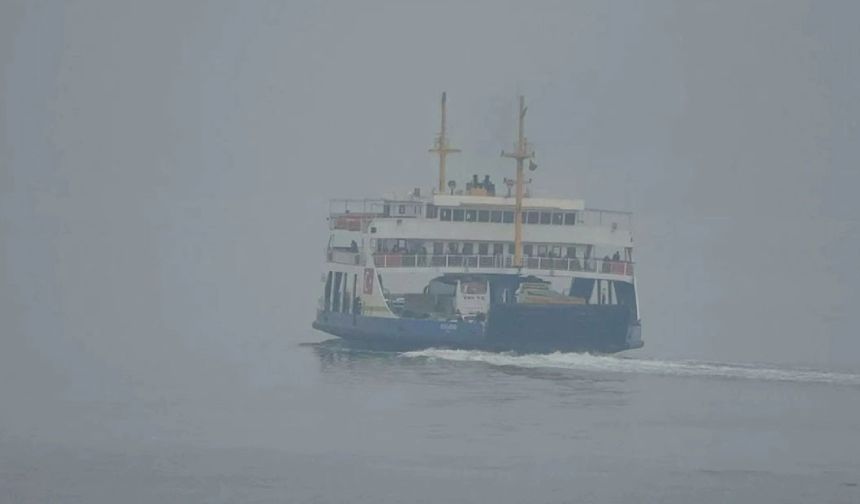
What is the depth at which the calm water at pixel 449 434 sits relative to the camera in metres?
51.5

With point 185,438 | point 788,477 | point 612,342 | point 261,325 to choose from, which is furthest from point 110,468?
point 261,325

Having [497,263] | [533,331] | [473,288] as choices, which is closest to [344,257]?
[473,288]

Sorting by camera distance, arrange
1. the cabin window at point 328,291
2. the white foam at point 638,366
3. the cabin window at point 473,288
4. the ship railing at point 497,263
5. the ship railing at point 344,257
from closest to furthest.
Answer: the white foam at point 638,366
the cabin window at point 473,288
the ship railing at point 497,263
the ship railing at point 344,257
the cabin window at point 328,291

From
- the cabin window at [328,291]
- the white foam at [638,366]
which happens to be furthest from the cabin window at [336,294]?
the white foam at [638,366]

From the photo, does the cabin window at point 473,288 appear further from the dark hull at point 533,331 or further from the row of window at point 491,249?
the dark hull at point 533,331

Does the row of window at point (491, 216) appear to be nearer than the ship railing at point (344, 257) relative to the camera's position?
Yes

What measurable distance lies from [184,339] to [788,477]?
40828mm

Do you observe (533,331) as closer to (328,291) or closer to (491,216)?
(491,216)

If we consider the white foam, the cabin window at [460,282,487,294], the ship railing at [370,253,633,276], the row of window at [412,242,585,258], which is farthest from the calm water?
the row of window at [412,242,585,258]

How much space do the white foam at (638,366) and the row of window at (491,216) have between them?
5504 millimetres

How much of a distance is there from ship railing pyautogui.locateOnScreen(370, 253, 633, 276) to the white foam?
352 cm

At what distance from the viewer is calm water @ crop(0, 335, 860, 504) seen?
51500 millimetres

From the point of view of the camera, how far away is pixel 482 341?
7669 centimetres

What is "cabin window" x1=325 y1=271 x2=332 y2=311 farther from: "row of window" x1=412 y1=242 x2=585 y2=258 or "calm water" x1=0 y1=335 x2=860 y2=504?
"calm water" x1=0 y1=335 x2=860 y2=504
